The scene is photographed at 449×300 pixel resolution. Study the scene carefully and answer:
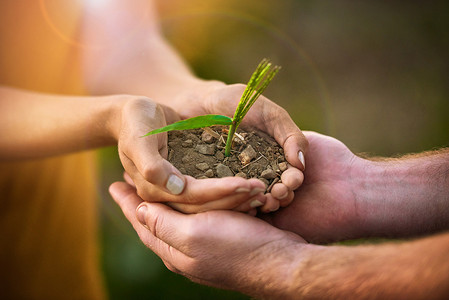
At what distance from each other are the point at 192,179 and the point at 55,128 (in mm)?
884

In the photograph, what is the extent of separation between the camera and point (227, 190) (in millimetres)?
1168

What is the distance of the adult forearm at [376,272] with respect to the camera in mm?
1015

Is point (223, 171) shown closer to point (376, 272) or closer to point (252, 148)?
point (252, 148)

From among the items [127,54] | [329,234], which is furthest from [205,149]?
[127,54]

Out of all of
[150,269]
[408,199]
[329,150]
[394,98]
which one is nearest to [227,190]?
[329,150]

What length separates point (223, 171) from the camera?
A: 135 centimetres

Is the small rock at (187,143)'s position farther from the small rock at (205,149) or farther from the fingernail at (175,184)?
the fingernail at (175,184)

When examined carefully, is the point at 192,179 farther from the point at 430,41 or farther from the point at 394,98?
the point at 430,41

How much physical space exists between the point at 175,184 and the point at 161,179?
1.8 inches

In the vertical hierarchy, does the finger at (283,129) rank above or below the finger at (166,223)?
above

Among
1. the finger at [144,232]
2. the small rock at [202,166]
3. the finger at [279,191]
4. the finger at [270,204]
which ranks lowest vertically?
the finger at [144,232]

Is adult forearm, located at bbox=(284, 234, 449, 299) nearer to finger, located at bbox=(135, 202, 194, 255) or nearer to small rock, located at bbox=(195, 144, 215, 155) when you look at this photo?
finger, located at bbox=(135, 202, 194, 255)

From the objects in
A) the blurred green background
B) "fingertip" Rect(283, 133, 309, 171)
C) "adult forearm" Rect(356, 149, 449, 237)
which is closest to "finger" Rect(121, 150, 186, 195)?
"fingertip" Rect(283, 133, 309, 171)

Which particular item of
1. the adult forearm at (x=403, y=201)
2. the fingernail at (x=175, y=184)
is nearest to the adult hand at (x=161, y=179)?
the fingernail at (x=175, y=184)
